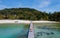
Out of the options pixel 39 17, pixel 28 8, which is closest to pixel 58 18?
pixel 39 17

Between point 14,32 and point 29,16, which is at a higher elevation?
point 29,16

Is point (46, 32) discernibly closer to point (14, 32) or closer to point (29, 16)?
point (14, 32)

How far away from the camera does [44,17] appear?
3850cm

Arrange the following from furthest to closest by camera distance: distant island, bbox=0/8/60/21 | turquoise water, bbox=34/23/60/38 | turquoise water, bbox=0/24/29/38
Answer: distant island, bbox=0/8/60/21, turquoise water, bbox=34/23/60/38, turquoise water, bbox=0/24/29/38

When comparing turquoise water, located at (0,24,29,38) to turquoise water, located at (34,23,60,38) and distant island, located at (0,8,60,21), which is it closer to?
turquoise water, located at (34,23,60,38)

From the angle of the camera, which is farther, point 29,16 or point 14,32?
point 29,16

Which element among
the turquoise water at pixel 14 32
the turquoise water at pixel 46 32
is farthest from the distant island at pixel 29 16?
the turquoise water at pixel 14 32

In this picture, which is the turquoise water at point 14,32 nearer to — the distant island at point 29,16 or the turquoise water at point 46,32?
the turquoise water at point 46,32

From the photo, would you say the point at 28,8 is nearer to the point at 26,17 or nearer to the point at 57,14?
the point at 26,17

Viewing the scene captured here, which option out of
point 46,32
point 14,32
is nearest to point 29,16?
point 46,32

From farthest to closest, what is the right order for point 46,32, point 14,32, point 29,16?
1. point 29,16
2. point 46,32
3. point 14,32

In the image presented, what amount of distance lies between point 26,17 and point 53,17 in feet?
22.5

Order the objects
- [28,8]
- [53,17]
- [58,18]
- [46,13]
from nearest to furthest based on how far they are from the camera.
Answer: [58,18], [53,17], [46,13], [28,8]

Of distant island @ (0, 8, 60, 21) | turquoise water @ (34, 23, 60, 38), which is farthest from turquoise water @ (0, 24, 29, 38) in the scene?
distant island @ (0, 8, 60, 21)
